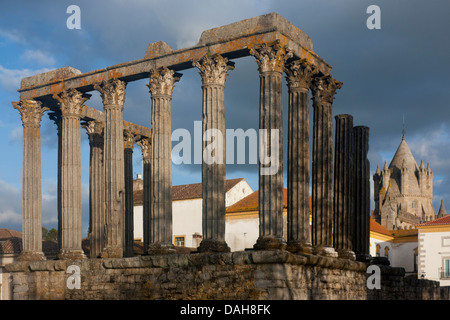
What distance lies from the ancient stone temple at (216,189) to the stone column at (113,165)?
0.04m

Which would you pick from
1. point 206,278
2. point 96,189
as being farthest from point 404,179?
point 206,278

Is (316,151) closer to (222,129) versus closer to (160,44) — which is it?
(222,129)

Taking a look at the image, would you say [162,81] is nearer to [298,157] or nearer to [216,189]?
[216,189]

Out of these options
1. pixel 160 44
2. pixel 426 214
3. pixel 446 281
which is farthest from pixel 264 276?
pixel 426 214

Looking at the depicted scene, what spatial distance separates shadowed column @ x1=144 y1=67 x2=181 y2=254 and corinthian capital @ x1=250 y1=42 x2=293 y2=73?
4074 millimetres

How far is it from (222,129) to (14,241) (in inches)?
667

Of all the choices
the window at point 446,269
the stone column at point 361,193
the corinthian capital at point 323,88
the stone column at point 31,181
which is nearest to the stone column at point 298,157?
the corinthian capital at point 323,88

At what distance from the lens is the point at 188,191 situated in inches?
2205

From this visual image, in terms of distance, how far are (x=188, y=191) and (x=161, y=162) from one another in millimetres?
31067

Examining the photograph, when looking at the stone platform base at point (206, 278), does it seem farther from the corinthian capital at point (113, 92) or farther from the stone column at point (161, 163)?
the corinthian capital at point (113, 92)

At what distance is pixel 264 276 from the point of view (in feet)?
67.6

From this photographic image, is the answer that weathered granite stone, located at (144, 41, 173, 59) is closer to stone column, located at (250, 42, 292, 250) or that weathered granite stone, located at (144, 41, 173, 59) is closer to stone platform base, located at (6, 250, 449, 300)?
stone column, located at (250, 42, 292, 250)

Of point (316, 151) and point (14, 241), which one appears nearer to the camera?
point (316, 151)

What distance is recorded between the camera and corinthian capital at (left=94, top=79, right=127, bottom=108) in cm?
2702
